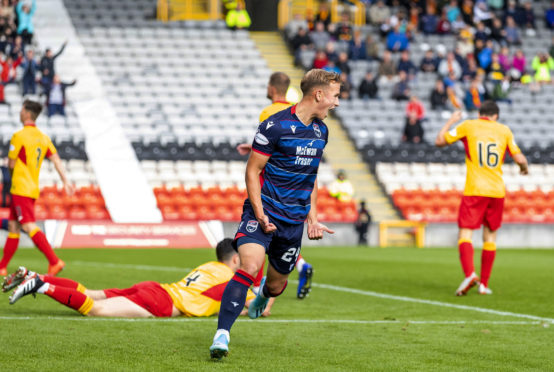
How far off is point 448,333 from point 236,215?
15.2 meters

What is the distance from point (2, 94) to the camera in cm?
2484

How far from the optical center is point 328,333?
23.2ft

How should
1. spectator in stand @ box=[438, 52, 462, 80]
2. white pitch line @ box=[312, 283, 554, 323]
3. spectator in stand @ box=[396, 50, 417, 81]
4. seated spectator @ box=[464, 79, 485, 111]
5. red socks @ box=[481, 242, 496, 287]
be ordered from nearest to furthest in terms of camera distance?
white pitch line @ box=[312, 283, 554, 323]
red socks @ box=[481, 242, 496, 287]
seated spectator @ box=[464, 79, 485, 111]
spectator in stand @ box=[396, 50, 417, 81]
spectator in stand @ box=[438, 52, 462, 80]

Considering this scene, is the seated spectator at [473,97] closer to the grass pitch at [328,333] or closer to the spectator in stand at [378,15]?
the spectator in stand at [378,15]

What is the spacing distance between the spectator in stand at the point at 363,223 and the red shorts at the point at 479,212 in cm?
1155

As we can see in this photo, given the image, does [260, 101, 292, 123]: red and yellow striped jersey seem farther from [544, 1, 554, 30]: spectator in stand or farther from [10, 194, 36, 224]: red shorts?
[544, 1, 554, 30]: spectator in stand

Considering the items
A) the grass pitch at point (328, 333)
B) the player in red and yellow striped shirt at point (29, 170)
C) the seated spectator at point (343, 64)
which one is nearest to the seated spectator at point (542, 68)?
the seated spectator at point (343, 64)

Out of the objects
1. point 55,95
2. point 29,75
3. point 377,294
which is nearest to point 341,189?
point 55,95

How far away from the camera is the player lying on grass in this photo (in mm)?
7449

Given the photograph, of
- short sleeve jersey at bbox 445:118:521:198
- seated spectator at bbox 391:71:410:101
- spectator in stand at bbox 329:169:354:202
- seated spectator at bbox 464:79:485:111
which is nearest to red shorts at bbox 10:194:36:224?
short sleeve jersey at bbox 445:118:521:198

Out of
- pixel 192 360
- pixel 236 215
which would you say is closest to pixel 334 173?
pixel 236 215

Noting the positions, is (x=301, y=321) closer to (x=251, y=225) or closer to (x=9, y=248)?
(x=251, y=225)

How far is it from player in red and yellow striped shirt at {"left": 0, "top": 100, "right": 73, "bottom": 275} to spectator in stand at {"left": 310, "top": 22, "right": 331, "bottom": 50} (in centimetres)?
1996

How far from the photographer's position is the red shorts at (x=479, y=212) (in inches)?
404
